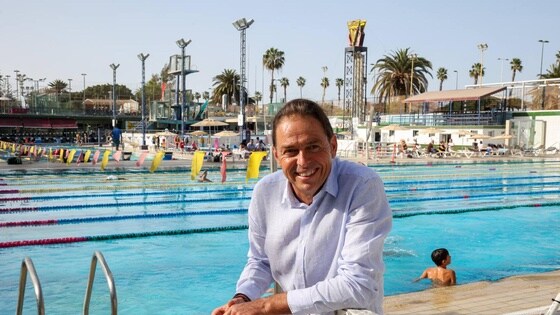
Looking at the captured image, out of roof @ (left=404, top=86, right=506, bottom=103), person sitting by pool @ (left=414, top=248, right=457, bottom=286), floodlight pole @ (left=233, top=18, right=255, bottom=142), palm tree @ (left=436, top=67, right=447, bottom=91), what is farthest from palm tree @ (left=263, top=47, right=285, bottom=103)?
person sitting by pool @ (left=414, top=248, right=457, bottom=286)

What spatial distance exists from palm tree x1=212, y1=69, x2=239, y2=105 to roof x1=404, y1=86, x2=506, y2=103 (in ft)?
121

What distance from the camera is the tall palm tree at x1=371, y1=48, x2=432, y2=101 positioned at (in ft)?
174

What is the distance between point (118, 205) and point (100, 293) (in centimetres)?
632

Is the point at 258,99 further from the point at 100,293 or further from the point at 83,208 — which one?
the point at 100,293

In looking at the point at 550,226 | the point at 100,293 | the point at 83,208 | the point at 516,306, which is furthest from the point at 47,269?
the point at 550,226

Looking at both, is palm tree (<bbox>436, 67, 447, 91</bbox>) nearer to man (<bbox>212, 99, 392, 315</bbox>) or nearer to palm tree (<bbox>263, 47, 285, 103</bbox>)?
palm tree (<bbox>263, 47, 285, 103</bbox>)

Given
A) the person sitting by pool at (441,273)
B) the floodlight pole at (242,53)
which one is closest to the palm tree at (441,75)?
the floodlight pole at (242,53)

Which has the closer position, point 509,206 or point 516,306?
point 516,306

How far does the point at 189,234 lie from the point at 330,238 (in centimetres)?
881

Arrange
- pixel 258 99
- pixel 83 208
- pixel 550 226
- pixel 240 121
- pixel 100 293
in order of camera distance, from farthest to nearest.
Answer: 1. pixel 258 99
2. pixel 240 121
3. pixel 83 208
4. pixel 550 226
5. pixel 100 293

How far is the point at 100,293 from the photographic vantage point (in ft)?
23.9

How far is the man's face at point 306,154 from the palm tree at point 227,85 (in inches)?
2845

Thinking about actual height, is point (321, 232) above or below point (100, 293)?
above

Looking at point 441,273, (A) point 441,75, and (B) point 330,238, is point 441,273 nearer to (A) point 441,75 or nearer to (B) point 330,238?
(B) point 330,238
